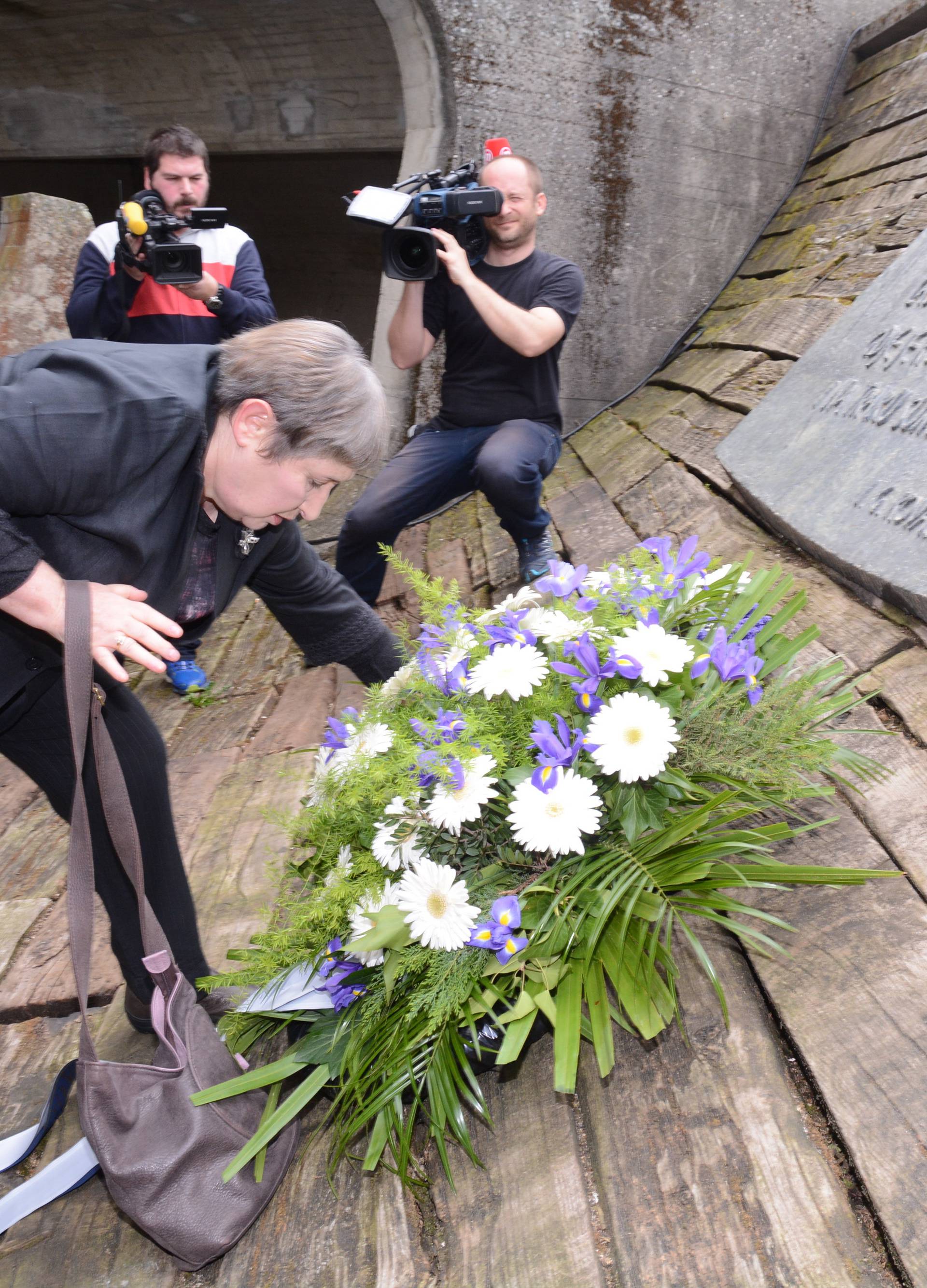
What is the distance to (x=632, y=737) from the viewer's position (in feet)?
4.66

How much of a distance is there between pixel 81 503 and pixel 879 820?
143 cm

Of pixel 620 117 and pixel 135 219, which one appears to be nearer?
pixel 135 219

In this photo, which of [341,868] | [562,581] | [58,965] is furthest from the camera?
→ [58,965]

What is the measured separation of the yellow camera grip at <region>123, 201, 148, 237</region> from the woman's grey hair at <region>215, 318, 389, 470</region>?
180 centimetres

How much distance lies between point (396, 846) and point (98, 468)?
0.75 metres

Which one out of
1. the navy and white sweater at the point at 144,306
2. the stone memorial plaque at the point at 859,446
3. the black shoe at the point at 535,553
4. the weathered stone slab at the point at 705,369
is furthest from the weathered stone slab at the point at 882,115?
the navy and white sweater at the point at 144,306

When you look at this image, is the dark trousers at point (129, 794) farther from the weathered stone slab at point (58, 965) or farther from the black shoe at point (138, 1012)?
the weathered stone slab at point (58, 965)

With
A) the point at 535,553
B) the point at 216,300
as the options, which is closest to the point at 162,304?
the point at 216,300

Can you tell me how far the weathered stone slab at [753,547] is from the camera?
2.10m

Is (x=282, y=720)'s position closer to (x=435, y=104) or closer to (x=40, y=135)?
(x=435, y=104)

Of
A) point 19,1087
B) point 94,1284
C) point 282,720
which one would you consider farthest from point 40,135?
point 94,1284

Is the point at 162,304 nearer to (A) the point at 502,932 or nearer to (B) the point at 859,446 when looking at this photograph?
(B) the point at 859,446

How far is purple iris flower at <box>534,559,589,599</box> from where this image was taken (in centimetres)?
172

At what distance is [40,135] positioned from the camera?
7.26 m
